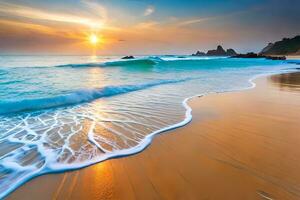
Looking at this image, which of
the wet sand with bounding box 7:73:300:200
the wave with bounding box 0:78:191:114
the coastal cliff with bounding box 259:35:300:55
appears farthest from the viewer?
the coastal cliff with bounding box 259:35:300:55

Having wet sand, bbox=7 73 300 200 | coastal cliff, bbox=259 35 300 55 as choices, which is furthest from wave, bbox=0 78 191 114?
coastal cliff, bbox=259 35 300 55

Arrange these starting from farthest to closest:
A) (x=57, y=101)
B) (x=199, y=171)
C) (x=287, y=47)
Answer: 1. (x=287, y=47)
2. (x=57, y=101)
3. (x=199, y=171)

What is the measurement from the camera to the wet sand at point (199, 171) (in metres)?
2.32

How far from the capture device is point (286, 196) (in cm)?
223

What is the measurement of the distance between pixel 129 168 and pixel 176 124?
2.08 meters

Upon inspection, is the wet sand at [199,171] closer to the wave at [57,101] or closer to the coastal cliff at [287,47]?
the wave at [57,101]

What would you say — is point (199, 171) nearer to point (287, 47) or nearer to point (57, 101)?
point (57, 101)

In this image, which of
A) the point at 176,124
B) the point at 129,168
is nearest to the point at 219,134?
the point at 176,124

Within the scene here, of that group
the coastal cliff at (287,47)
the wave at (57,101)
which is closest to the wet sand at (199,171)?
the wave at (57,101)

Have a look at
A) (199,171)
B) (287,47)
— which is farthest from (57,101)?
(287,47)

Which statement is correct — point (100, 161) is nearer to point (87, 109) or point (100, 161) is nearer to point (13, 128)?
point (13, 128)

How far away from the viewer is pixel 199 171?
2.74m

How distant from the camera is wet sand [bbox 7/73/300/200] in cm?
232

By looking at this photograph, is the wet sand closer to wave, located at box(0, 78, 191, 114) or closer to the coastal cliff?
wave, located at box(0, 78, 191, 114)
